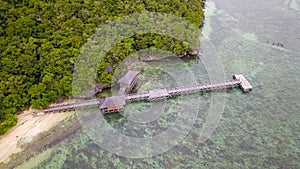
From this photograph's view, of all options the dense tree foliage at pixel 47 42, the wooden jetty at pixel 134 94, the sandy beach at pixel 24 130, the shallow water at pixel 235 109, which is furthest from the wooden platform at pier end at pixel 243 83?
the sandy beach at pixel 24 130

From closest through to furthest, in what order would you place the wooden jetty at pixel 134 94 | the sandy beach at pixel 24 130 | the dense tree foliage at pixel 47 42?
the sandy beach at pixel 24 130 < the dense tree foliage at pixel 47 42 < the wooden jetty at pixel 134 94

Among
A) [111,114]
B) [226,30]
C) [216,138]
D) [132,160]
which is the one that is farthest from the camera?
[226,30]

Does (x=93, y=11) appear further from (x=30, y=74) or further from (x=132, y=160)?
(x=132, y=160)

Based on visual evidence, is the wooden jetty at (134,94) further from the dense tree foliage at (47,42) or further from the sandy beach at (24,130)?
the dense tree foliage at (47,42)

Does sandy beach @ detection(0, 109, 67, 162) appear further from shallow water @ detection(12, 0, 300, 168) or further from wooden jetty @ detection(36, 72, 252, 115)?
shallow water @ detection(12, 0, 300, 168)

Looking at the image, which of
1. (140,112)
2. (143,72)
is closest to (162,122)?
(140,112)

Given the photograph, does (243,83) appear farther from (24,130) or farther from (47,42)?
(24,130)
